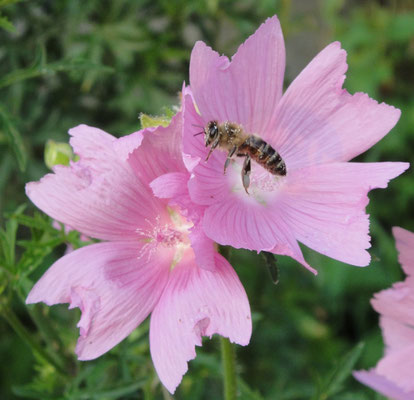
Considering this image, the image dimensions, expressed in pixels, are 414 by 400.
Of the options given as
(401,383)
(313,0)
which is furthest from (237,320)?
(313,0)

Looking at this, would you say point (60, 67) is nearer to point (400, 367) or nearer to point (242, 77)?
point (242, 77)

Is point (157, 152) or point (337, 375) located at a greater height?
point (157, 152)

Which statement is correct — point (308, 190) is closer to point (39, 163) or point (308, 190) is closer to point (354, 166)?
point (354, 166)

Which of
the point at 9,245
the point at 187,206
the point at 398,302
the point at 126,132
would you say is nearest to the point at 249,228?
the point at 187,206

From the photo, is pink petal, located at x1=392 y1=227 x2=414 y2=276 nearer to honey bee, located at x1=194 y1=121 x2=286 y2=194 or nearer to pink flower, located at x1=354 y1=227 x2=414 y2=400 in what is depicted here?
pink flower, located at x1=354 y1=227 x2=414 y2=400

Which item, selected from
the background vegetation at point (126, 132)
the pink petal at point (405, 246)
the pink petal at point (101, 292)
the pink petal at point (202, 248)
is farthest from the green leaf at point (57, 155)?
the pink petal at point (405, 246)
